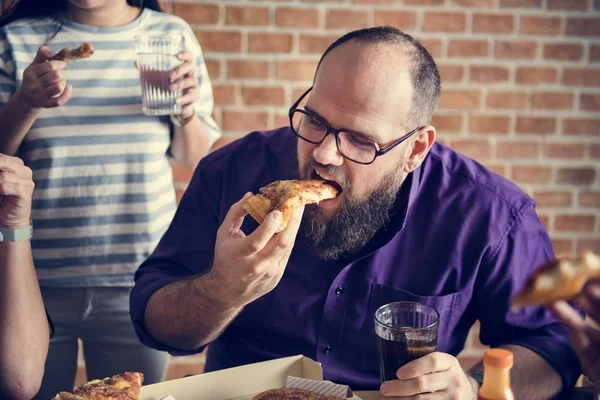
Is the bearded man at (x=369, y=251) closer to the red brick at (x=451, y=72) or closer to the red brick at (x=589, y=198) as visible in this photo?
the red brick at (x=451, y=72)

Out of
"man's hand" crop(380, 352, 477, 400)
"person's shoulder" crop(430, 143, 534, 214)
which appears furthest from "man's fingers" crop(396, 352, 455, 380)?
"person's shoulder" crop(430, 143, 534, 214)

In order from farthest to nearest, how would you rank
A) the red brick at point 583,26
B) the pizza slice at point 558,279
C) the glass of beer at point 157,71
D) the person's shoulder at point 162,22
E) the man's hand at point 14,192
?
the red brick at point 583,26, the person's shoulder at point 162,22, the glass of beer at point 157,71, the man's hand at point 14,192, the pizza slice at point 558,279

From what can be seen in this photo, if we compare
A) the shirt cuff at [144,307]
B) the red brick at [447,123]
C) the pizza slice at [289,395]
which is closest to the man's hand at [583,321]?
the pizza slice at [289,395]

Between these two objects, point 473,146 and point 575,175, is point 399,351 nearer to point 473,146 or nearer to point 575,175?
point 473,146

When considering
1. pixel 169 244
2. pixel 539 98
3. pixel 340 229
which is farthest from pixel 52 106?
pixel 539 98

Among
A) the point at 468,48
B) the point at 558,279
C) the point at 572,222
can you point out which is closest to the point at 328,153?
the point at 558,279

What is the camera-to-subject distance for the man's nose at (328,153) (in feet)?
5.65

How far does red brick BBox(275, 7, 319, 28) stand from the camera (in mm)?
3002

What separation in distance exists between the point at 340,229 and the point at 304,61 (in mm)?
1404

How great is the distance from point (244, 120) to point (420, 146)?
1.31 m

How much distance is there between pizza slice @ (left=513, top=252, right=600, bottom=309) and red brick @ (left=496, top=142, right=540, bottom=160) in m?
2.37

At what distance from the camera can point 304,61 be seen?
3.05m

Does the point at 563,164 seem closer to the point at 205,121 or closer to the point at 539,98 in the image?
the point at 539,98

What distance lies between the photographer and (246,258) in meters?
1.50
